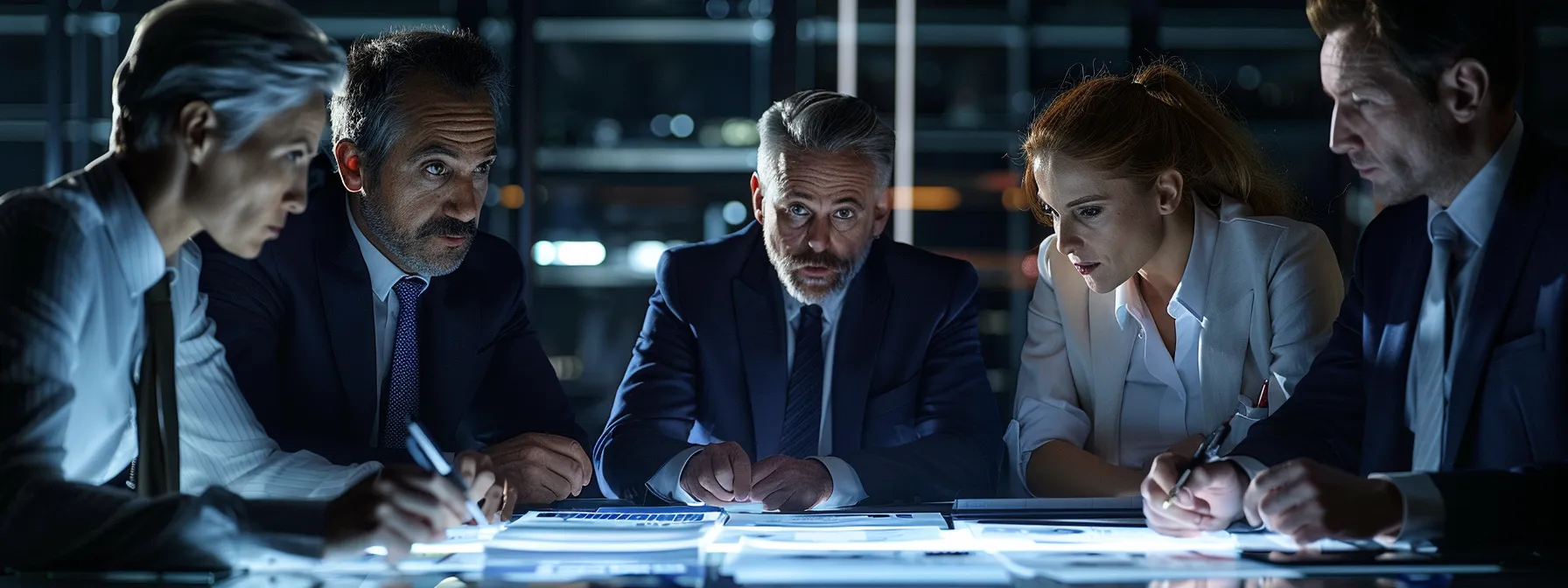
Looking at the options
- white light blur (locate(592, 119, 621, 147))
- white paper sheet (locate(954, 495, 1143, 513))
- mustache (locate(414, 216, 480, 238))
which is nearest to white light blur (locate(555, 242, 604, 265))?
white light blur (locate(592, 119, 621, 147))

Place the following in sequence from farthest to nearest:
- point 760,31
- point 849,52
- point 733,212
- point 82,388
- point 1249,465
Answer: point 733,212, point 760,31, point 849,52, point 1249,465, point 82,388

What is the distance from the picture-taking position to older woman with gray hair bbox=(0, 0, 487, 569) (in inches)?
51.0

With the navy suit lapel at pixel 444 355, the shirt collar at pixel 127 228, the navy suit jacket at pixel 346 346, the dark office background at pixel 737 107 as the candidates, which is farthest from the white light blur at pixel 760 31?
the shirt collar at pixel 127 228

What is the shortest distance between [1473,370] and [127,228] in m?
1.69

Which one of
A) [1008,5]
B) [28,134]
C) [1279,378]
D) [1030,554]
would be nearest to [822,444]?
[1279,378]

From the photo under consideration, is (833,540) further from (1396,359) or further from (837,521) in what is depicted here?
(1396,359)

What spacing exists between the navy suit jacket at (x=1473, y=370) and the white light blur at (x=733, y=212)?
15.7ft

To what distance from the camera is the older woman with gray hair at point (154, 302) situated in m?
1.29

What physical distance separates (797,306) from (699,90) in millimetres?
4153

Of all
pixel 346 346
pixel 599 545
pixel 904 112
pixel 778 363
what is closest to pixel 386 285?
pixel 346 346

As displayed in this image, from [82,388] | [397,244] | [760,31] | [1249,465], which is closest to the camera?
[82,388]

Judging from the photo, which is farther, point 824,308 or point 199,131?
point 824,308

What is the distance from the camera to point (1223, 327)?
89.1 inches

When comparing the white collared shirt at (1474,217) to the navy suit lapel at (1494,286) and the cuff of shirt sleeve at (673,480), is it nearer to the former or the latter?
the navy suit lapel at (1494,286)
